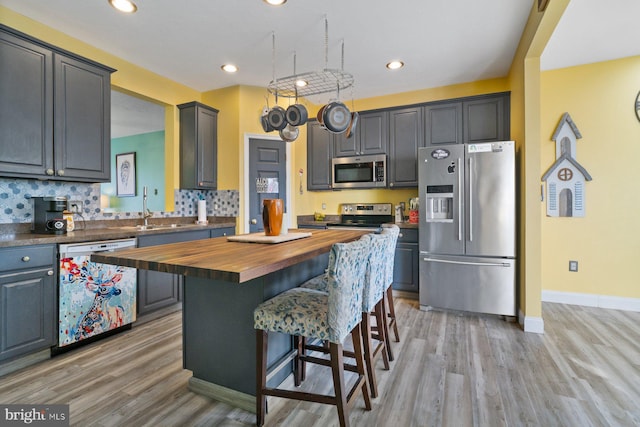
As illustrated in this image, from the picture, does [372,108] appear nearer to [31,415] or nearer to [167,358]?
[167,358]

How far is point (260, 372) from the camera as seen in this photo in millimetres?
1517

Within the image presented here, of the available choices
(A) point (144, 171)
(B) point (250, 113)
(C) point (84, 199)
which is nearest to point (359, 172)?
(B) point (250, 113)

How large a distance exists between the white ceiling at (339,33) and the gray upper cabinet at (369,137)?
616 millimetres

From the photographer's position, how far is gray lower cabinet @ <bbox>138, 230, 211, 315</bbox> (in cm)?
283

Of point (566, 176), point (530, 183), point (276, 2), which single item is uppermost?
point (276, 2)

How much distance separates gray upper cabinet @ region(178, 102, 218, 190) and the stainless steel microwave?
165 cm

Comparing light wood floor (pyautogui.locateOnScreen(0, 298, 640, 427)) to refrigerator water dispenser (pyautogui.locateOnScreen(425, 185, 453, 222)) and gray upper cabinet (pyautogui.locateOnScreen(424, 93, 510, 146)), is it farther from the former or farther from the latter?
gray upper cabinet (pyautogui.locateOnScreen(424, 93, 510, 146))

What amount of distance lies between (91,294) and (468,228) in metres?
3.40

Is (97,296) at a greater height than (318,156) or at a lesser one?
lesser

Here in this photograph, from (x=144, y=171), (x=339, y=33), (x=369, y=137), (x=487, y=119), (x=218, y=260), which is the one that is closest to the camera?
(x=218, y=260)

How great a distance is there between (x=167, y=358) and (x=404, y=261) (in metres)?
2.59

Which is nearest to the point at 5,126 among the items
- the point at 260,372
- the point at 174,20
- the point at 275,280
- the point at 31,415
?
the point at 174,20

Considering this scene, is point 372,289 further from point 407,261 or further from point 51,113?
point 51,113

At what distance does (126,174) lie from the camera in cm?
614
